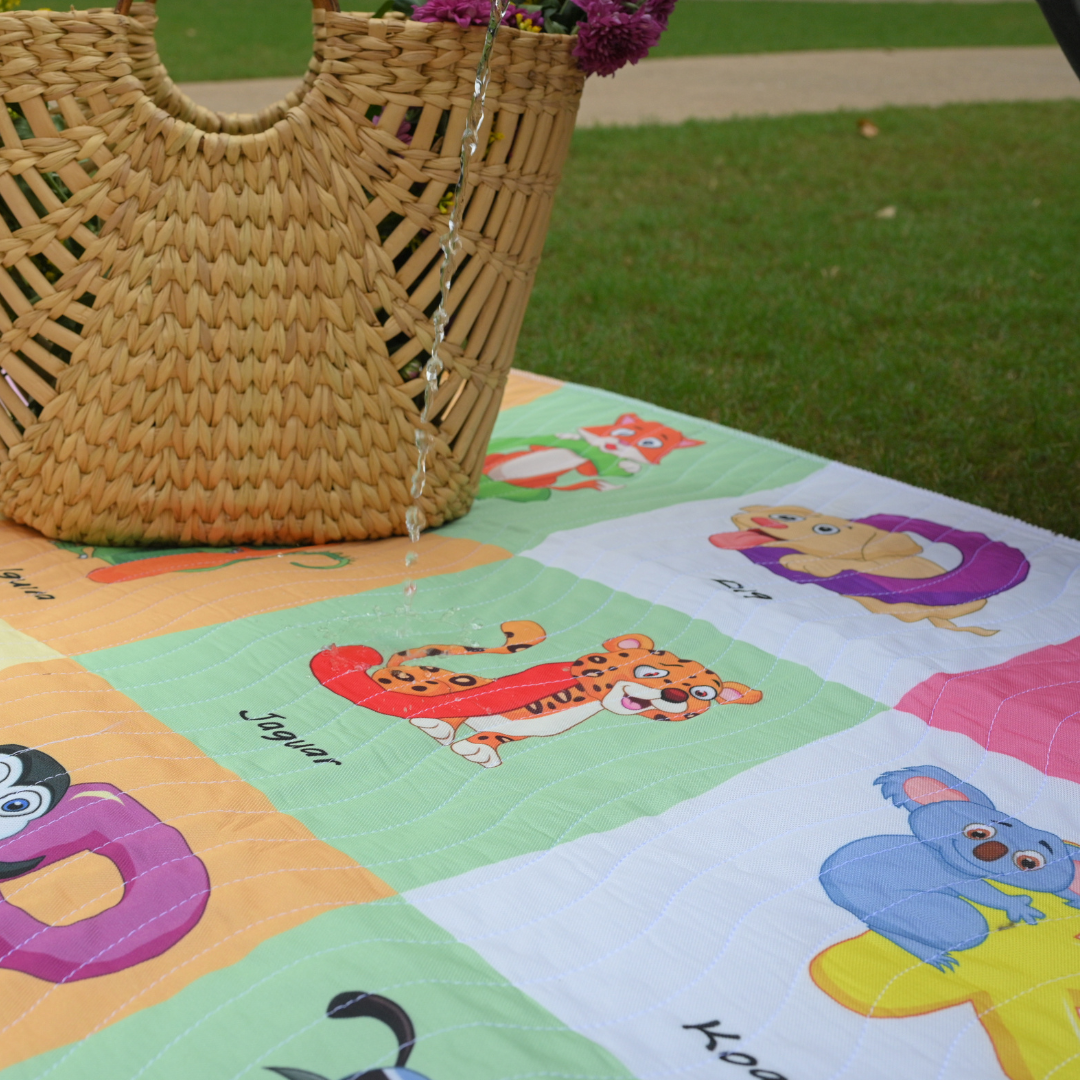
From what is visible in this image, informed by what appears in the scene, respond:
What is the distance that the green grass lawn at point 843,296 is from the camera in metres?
2.00

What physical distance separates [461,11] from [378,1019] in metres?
1.00

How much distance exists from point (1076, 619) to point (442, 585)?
2.32 feet

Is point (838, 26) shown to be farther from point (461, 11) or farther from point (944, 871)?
point (944, 871)

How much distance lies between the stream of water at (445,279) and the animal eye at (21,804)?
46 centimetres

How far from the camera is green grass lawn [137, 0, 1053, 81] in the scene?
6.32 metres

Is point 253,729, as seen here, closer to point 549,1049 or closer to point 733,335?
point 549,1049

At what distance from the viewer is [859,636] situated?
1.19 metres

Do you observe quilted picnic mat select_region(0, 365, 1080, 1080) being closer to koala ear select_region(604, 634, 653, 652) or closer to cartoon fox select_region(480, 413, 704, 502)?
koala ear select_region(604, 634, 653, 652)

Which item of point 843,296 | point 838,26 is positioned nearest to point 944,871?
point 843,296

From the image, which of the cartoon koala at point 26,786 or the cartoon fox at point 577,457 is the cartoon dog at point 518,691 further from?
the cartoon fox at point 577,457

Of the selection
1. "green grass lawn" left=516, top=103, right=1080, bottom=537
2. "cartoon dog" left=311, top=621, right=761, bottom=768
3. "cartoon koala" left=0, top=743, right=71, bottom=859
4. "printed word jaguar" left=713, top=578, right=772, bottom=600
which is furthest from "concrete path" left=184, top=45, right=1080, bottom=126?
"cartoon koala" left=0, top=743, right=71, bottom=859

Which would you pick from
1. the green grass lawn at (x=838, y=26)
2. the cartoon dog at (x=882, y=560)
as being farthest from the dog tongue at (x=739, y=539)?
the green grass lawn at (x=838, y=26)

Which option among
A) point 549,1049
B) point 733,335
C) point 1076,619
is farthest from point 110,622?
point 733,335

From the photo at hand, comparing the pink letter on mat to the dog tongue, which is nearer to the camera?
the pink letter on mat
